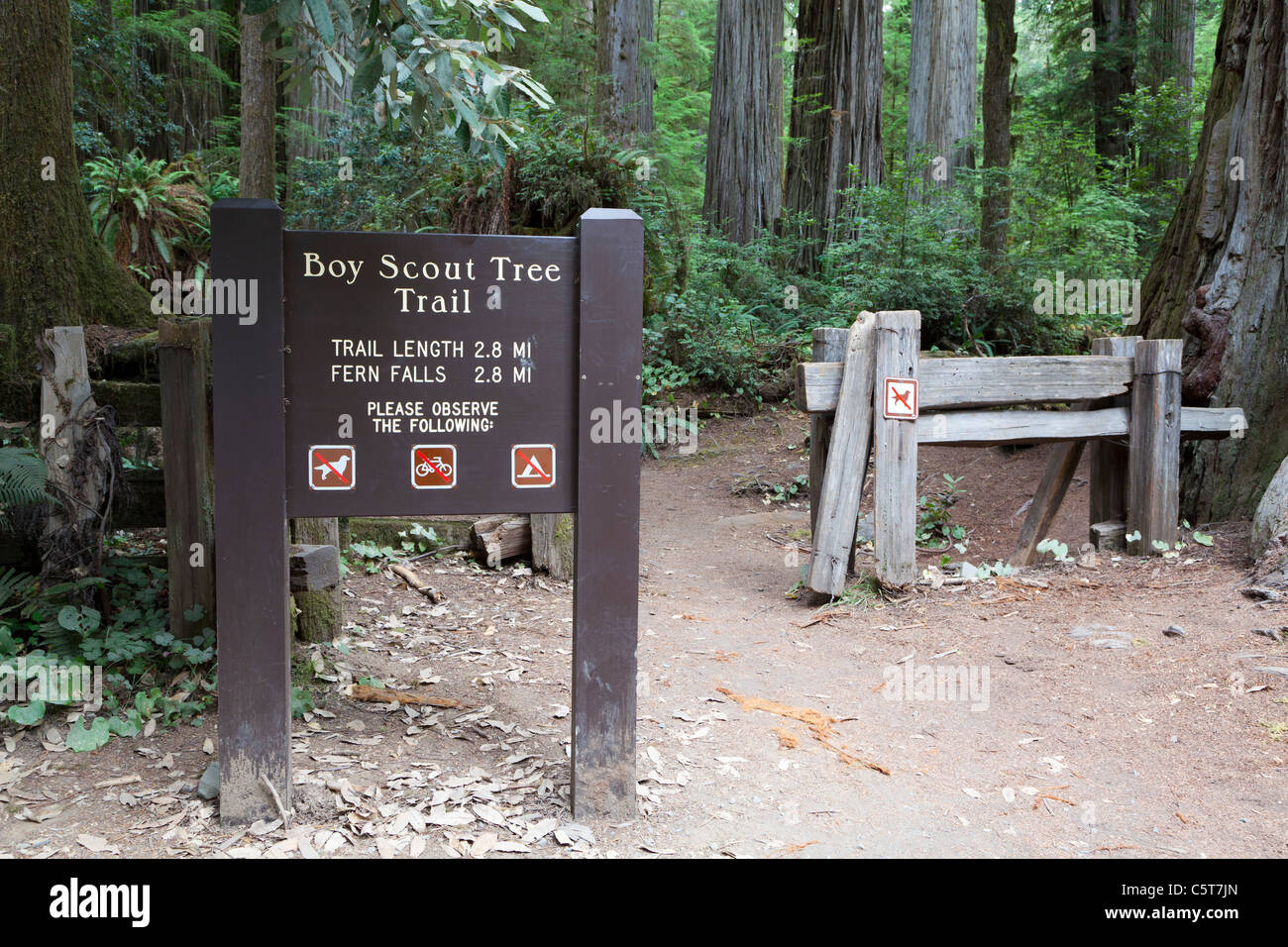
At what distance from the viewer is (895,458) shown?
620 cm

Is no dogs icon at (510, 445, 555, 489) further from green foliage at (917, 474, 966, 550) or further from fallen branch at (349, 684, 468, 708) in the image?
green foliage at (917, 474, 966, 550)

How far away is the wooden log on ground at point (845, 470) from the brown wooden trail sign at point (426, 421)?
296 centimetres

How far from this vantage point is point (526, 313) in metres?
3.53

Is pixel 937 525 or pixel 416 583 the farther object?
pixel 937 525

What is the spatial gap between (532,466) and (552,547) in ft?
10.8

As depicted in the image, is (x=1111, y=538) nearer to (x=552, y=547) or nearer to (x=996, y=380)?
(x=996, y=380)

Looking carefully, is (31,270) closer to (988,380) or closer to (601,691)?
(601,691)

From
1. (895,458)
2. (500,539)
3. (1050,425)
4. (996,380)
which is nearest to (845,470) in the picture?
(895,458)

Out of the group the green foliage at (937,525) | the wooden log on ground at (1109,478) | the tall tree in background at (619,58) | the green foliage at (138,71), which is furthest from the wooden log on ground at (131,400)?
the tall tree in background at (619,58)

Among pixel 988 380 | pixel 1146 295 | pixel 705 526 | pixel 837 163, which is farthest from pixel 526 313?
pixel 837 163

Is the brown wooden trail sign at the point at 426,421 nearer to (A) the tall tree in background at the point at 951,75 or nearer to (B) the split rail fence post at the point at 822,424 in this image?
(B) the split rail fence post at the point at 822,424

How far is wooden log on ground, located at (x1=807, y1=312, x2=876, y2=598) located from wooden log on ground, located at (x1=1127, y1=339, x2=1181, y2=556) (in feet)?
7.02

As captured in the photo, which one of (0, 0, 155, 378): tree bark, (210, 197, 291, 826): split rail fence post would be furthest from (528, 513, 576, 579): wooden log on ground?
(210, 197, 291, 826): split rail fence post

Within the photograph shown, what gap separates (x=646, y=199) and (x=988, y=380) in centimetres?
722
